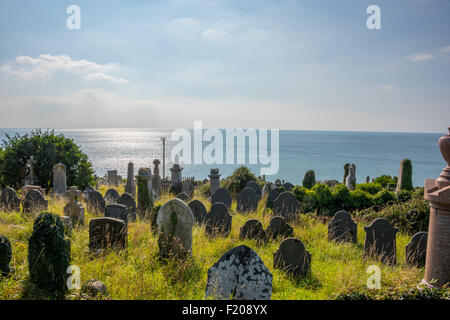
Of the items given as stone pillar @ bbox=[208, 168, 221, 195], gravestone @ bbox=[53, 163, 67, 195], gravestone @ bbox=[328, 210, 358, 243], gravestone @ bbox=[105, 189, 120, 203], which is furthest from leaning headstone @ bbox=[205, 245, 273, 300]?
gravestone @ bbox=[53, 163, 67, 195]

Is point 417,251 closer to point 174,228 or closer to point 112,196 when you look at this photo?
point 174,228

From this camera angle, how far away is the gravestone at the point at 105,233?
6.06 meters

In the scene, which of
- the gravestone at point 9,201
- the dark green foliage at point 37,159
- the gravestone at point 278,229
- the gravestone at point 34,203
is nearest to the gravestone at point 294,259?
the gravestone at point 278,229

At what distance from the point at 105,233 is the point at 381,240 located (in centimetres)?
673

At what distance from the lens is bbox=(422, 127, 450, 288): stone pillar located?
4621 mm

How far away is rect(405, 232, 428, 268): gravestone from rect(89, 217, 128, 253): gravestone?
22.1 ft

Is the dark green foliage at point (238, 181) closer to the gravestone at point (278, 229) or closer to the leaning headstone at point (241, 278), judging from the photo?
the gravestone at point (278, 229)

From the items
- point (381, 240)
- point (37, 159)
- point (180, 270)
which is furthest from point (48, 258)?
point (37, 159)

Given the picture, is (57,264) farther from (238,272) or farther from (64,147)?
(64,147)

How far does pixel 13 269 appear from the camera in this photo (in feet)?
16.0

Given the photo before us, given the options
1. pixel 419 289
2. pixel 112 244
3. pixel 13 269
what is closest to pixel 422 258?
pixel 419 289

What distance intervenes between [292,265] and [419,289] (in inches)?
86.5

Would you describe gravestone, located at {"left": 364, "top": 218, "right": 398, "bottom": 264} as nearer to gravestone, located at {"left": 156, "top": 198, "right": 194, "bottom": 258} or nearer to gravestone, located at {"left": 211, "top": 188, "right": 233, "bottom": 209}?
gravestone, located at {"left": 156, "top": 198, "right": 194, "bottom": 258}
